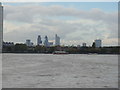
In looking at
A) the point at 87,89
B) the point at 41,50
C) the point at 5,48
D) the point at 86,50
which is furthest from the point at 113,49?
the point at 87,89

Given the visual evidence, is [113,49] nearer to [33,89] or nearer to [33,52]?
[33,52]

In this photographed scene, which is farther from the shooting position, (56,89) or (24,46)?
(24,46)

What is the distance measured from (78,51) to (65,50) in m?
7.84

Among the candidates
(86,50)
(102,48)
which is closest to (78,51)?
(86,50)

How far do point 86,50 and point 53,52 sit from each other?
57.4ft

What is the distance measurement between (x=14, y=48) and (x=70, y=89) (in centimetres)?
11889

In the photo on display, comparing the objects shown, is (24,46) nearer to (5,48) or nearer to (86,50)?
(5,48)

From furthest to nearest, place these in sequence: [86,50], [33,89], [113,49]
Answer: [86,50]
[113,49]
[33,89]

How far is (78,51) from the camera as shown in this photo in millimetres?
130000

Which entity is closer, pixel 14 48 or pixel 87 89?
pixel 87 89

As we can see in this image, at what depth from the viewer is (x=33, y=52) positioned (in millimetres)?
131500

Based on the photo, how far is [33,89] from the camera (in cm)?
980

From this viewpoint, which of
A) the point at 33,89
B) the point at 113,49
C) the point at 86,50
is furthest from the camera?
the point at 86,50

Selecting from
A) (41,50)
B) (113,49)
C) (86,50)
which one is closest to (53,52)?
(41,50)
